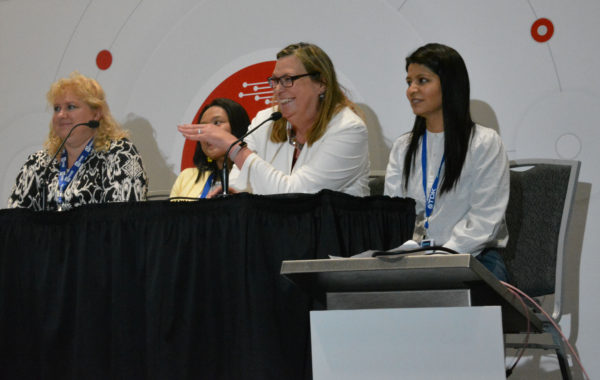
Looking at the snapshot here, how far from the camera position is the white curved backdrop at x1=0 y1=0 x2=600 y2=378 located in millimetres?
2664

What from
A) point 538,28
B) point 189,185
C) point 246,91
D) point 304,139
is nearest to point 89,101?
point 189,185

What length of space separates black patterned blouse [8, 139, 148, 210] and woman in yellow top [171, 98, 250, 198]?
0.25m

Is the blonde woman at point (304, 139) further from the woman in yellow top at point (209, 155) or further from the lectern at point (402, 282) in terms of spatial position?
the lectern at point (402, 282)

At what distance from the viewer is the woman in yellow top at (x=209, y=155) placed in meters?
2.98

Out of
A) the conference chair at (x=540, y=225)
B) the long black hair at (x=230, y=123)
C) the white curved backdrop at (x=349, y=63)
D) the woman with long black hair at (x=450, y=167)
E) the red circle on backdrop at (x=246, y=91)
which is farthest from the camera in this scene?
the red circle on backdrop at (x=246, y=91)

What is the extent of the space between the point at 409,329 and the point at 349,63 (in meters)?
2.11

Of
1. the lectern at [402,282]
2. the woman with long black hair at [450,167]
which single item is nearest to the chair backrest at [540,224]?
the woman with long black hair at [450,167]

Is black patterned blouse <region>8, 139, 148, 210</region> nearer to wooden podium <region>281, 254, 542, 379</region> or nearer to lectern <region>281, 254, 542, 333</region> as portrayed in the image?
lectern <region>281, 254, 542, 333</region>

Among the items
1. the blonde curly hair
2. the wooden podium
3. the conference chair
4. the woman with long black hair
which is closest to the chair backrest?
the conference chair

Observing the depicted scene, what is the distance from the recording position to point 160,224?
5.47ft

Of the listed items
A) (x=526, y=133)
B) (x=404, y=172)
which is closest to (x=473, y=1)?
(x=526, y=133)

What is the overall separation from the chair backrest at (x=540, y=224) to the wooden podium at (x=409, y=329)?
115 centimetres

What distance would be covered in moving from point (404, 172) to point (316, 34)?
3.58ft

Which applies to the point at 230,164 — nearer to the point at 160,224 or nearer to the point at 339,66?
the point at 339,66
